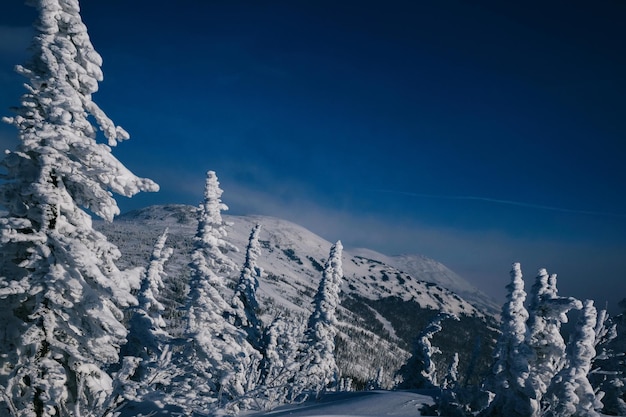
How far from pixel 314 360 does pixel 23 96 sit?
28.1 metres

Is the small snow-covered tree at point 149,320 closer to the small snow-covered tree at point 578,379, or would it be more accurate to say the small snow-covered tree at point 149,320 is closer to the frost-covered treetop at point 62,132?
the frost-covered treetop at point 62,132

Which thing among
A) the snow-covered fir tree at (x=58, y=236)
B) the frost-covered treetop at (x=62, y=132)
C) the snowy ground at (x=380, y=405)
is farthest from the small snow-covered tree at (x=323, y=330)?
the frost-covered treetop at (x=62, y=132)

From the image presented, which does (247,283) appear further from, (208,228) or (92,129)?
(92,129)

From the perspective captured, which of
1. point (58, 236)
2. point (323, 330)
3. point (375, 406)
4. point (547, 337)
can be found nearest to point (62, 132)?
point (58, 236)

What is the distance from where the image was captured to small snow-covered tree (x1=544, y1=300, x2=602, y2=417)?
50.9 ft

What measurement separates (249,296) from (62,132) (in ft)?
75.0

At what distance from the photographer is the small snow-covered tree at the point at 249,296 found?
92.5 feet

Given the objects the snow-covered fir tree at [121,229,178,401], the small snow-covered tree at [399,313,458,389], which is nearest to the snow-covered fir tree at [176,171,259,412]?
the snow-covered fir tree at [121,229,178,401]

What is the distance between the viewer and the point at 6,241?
689 centimetres

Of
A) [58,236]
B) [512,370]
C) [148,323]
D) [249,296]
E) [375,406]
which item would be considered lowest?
[375,406]

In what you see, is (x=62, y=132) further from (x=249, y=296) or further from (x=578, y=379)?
(x=249, y=296)

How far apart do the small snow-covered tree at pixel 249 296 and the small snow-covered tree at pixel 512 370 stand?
1647 centimetres

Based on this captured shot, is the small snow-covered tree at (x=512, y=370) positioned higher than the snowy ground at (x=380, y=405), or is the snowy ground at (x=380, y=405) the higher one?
the small snow-covered tree at (x=512, y=370)

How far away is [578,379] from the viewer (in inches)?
632
